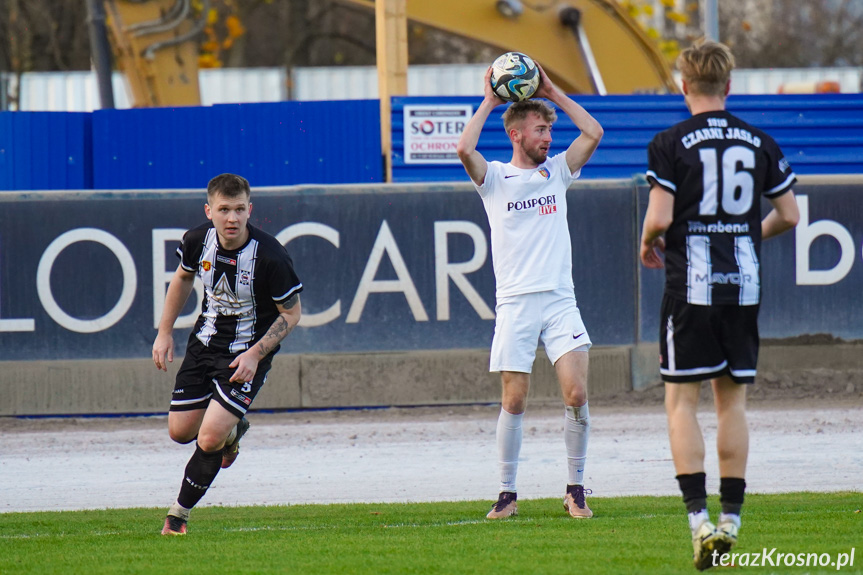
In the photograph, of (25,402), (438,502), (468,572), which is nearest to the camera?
(468,572)

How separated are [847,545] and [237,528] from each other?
3.20m

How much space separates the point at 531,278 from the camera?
6645mm

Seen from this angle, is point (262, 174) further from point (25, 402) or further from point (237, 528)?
point (237, 528)

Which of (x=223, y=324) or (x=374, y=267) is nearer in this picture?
(x=223, y=324)

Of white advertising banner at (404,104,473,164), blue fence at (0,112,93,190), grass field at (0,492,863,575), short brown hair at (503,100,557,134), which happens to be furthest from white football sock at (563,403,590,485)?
blue fence at (0,112,93,190)

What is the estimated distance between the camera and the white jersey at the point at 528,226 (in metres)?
6.65

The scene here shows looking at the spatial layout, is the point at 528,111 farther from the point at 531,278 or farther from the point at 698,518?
the point at 698,518

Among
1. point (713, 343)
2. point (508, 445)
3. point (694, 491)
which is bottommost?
point (508, 445)

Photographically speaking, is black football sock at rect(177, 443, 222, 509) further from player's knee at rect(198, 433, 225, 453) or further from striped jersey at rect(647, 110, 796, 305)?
striped jersey at rect(647, 110, 796, 305)

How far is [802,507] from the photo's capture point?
22.1ft

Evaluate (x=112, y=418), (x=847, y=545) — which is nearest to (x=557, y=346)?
(x=847, y=545)

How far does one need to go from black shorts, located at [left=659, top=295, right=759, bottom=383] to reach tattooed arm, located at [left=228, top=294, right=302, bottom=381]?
235 cm

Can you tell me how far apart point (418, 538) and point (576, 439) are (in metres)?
1.22

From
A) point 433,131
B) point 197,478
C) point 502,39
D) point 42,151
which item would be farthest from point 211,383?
point 502,39
